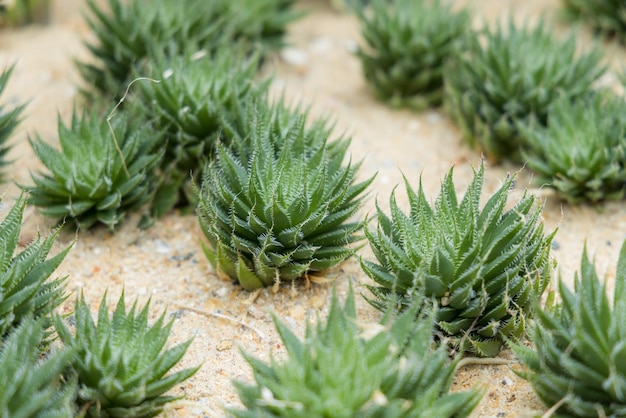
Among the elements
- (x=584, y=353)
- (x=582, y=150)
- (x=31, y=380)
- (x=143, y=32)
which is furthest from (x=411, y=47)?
(x=31, y=380)

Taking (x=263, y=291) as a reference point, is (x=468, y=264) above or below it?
above

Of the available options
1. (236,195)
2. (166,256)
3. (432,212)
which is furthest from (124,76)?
(432,212)

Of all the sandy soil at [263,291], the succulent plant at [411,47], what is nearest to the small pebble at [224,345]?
the sandy soil at [263,291]

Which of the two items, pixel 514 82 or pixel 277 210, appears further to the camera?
pixel 514 82

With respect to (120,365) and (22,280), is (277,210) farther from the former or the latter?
(22,280)

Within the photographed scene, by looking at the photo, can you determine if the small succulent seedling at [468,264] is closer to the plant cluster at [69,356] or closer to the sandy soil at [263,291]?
the sandy soil at [263,291]

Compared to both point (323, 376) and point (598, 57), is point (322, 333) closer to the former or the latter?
point (323, 376)

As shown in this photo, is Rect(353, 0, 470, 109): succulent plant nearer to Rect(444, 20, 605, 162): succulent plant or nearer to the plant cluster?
Rect(444, 20, 605, 162): succulent plant
